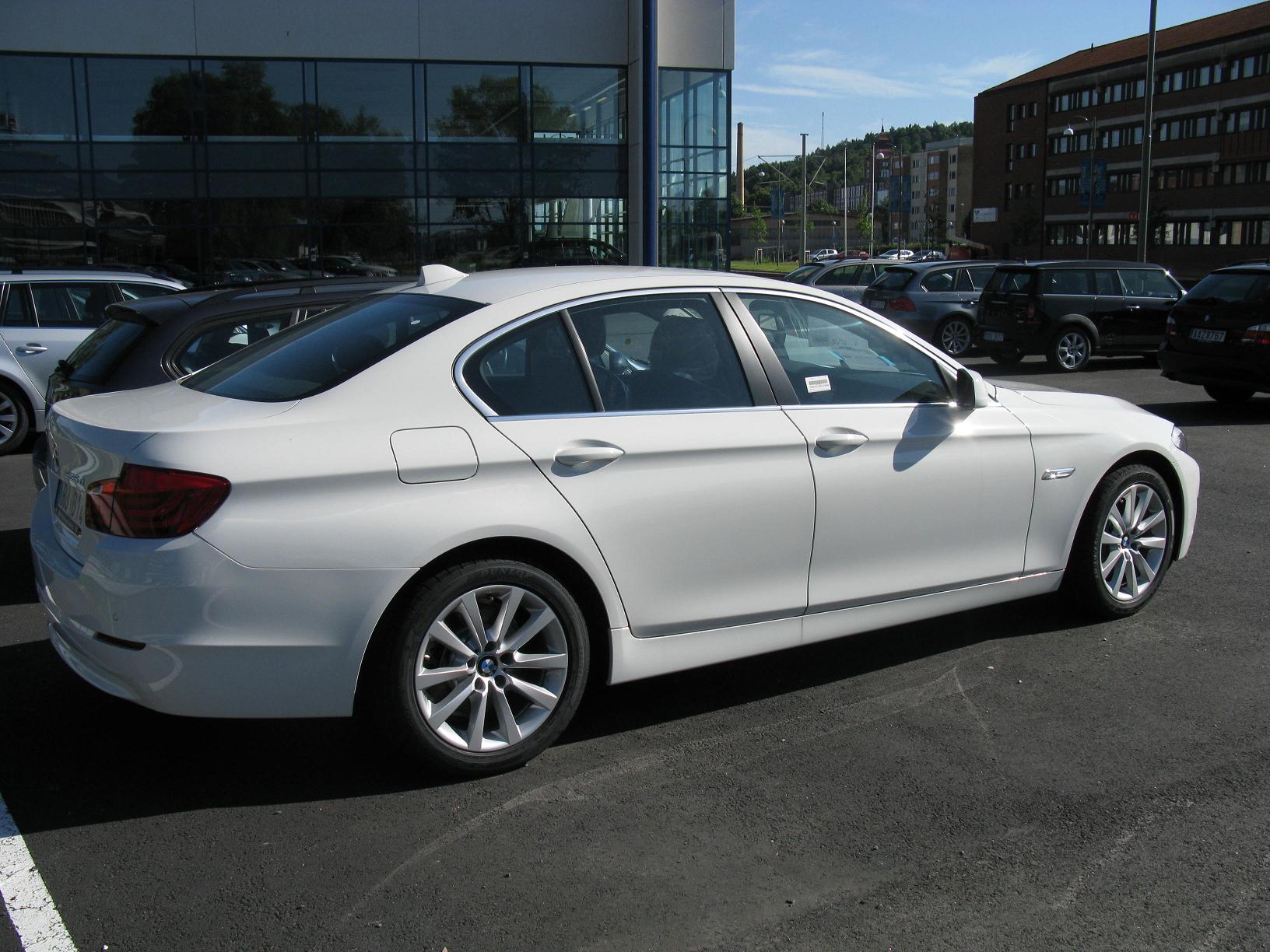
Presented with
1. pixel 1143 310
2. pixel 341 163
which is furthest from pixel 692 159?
pixel 1143 310

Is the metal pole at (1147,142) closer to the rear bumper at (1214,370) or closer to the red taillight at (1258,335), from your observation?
the rear bumper at (1214,370)

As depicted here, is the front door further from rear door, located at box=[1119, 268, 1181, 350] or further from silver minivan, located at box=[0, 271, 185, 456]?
rear door, located at box=[1119, 268, 1181, 350]

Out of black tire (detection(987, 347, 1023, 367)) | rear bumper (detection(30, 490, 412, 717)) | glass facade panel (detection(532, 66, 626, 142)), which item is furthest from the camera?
glass facade panel (detection(532, 66, 626, 142))

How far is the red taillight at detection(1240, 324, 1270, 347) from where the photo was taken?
482 inches

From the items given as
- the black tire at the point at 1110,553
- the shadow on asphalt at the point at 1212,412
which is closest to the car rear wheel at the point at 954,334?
the shadow on asphalt at the point at 1212,412

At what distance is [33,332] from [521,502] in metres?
8.81

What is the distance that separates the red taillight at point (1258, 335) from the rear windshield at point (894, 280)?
759cm

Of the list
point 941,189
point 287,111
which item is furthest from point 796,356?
point 941,189

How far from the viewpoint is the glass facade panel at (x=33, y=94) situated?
82.4 ft

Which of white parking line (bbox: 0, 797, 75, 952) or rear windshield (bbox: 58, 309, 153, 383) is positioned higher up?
rear windshield (bbox: 58, 309, 153, 383)

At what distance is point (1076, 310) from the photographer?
17.5 m

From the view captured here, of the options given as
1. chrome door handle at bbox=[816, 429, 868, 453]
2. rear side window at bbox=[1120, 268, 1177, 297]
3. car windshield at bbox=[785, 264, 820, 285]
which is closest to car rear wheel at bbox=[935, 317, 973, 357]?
rear side window at bbox=[1120, 268, 1177, 297]

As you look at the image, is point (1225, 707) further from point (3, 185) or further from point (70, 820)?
point (3, 185)

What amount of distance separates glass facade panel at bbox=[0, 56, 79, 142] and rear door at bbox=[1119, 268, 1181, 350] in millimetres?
21735
